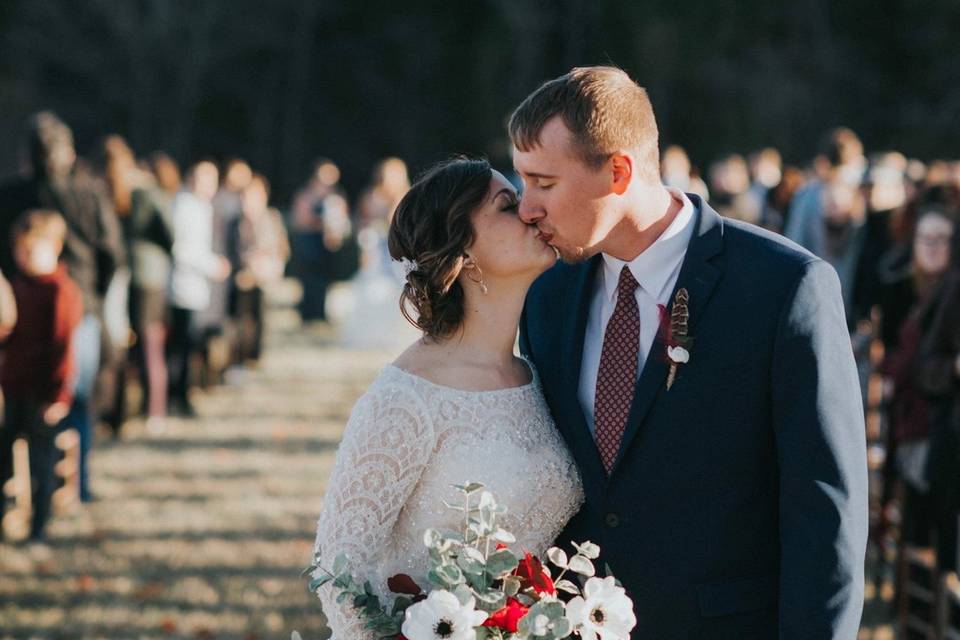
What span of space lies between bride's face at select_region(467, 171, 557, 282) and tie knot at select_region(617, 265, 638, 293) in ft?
0.60

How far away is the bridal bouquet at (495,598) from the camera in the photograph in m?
2.65

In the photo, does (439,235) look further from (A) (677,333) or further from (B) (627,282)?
(A) (677,333)

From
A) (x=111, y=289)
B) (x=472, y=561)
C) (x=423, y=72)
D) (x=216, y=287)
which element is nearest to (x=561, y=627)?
(x=472, y=561)

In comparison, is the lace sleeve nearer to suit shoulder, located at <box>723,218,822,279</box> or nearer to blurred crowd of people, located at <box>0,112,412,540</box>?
blurred crowd of people, located at <box>0,112,412,540</box>

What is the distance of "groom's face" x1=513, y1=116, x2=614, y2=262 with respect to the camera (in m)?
3.25

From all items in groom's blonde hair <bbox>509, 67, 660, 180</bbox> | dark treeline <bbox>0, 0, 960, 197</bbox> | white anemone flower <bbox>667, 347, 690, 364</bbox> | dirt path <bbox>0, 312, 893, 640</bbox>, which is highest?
dark treeline <bbox>0, 0, 960, 197</bbox>

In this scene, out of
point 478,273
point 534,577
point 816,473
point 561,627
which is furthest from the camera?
point 478,273

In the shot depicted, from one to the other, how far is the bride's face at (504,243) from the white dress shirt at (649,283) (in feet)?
0.59

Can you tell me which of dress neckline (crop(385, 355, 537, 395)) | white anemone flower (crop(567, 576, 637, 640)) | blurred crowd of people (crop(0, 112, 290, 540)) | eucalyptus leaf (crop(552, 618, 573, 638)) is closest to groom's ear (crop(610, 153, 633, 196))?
dress neckline (crop(385, 355, 537, 395))

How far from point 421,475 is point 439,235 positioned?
0.59 metres

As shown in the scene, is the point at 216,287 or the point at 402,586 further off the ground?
the point at 402,586

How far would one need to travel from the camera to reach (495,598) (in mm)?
2682

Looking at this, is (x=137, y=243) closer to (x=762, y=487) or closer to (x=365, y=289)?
(x=365, y=289)

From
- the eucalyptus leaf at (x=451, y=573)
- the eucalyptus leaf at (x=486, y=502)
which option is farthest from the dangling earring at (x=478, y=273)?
the eucalyptus leaf at (x=451, y=573)
